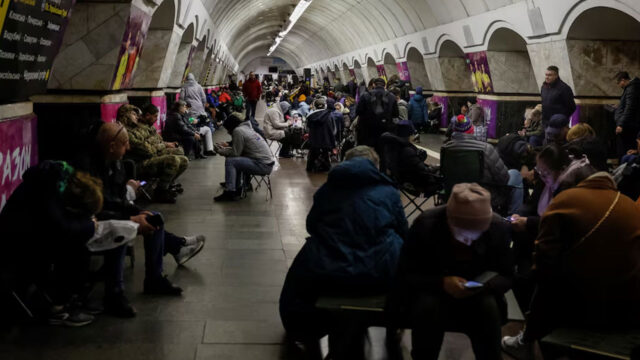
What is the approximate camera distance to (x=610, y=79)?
12633 millimetres

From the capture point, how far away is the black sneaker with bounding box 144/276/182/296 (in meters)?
5.02

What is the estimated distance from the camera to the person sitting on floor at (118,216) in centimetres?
452

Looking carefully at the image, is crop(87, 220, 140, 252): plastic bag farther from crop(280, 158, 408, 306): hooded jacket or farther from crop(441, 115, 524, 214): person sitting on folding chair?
crop(441, 115, 524, 214): person sitting on folding chair

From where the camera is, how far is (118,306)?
14.8 feet

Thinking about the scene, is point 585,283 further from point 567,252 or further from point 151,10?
point 151,10

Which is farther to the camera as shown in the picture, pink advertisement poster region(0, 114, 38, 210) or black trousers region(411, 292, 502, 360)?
pink advertisement poster region(0, 114, 38, 210)

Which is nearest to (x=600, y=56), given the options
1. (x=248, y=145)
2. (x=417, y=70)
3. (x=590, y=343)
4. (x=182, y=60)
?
(x=248, y=145)

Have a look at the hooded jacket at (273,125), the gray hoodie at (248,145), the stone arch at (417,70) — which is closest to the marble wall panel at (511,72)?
the hooded jacket at (273,125)

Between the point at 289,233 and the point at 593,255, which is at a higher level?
the point at 593,255

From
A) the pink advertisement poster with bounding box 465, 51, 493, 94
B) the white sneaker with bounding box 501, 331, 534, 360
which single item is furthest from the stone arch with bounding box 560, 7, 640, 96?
the white sneaker with bounding box 501, 331, 534, 360

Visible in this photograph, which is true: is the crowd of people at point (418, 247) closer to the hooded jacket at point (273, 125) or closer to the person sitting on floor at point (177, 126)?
the person sitting on floor at point (177, 126)

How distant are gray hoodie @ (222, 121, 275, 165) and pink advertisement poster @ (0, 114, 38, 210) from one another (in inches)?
116

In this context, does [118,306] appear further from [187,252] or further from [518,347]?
[518,347]

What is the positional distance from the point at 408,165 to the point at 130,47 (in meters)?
4.52
